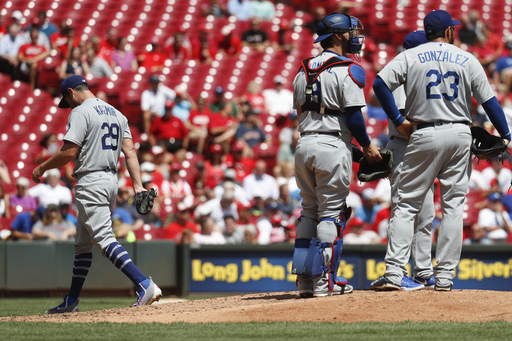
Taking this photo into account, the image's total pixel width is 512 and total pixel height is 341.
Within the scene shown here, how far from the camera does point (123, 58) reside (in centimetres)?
1689

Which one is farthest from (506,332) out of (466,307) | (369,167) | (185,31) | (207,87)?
(185,31)

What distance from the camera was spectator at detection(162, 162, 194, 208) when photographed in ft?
44.7

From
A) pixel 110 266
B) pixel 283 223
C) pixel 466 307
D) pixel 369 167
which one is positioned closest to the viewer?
pixel 466 307

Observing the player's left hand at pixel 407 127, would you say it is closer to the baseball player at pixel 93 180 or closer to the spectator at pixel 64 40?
the baseball player at pixel 93 180

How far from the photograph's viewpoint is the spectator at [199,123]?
49.1 ft

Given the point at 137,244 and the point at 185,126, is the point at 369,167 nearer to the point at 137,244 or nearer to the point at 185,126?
the point at 137,244

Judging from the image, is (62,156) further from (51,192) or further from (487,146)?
(51,192)

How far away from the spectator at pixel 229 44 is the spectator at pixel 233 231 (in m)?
6.20

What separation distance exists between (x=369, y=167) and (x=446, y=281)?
107 centimetres

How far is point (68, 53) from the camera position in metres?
15.9

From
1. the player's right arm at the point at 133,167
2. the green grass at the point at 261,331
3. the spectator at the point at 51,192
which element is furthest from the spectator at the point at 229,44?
the green grass at the point at 261,331

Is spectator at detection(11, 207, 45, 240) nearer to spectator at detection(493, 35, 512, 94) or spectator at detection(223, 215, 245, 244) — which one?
spectator at detection(223, 215, 245, 244)

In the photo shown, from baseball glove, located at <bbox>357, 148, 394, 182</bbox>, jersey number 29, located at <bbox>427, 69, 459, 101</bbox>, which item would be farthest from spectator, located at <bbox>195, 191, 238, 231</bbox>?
jersey number 29, located at <bbox>427, 69, 459, 101</bbox>

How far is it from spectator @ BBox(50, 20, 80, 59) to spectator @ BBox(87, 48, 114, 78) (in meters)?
0.32
